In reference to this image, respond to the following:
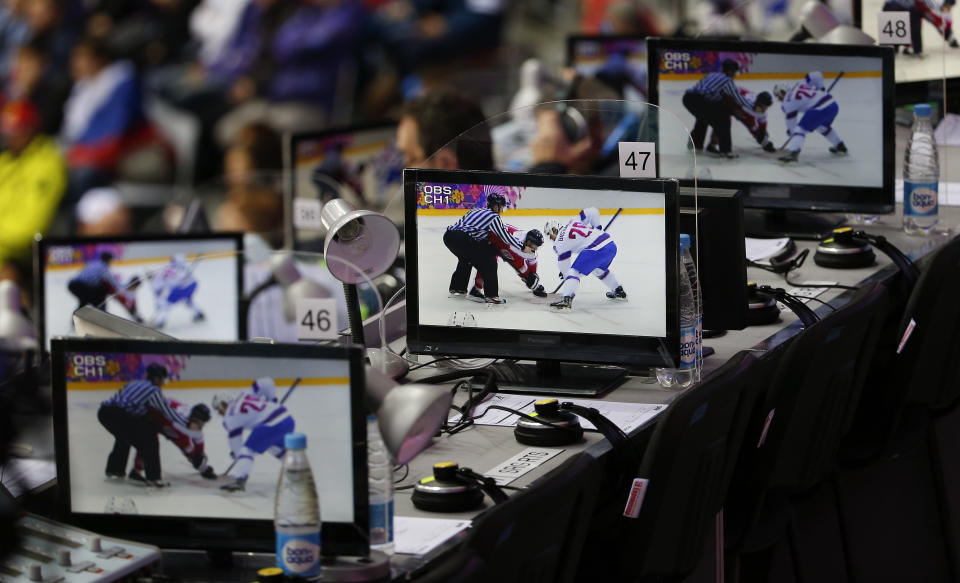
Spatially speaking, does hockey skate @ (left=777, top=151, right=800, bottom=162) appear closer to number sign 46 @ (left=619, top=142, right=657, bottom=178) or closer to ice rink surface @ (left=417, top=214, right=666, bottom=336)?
number sign 46 @ (left=619, top=142, right=657, bottom=178)

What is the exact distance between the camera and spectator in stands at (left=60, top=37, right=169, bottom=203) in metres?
6.16

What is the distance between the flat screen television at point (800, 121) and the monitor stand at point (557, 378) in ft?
3.89

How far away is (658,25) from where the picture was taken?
8516mm

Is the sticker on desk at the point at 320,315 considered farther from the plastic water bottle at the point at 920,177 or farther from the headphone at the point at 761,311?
the plastic water bottle at the point at 920,177

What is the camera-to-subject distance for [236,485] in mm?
1982

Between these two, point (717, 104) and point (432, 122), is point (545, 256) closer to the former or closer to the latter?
point (717, 104)

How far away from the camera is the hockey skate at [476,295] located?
9.19 ft

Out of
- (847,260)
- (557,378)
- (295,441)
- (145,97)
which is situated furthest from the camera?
(145,97)

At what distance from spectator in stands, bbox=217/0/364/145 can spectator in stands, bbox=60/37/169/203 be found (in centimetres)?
45

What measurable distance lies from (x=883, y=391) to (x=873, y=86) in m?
0.90

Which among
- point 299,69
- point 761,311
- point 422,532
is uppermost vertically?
point 299,69

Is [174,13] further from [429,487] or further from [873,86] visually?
[429,487]

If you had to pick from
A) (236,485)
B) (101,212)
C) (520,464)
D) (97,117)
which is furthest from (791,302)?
(97,117)

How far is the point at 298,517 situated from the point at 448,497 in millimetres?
377
